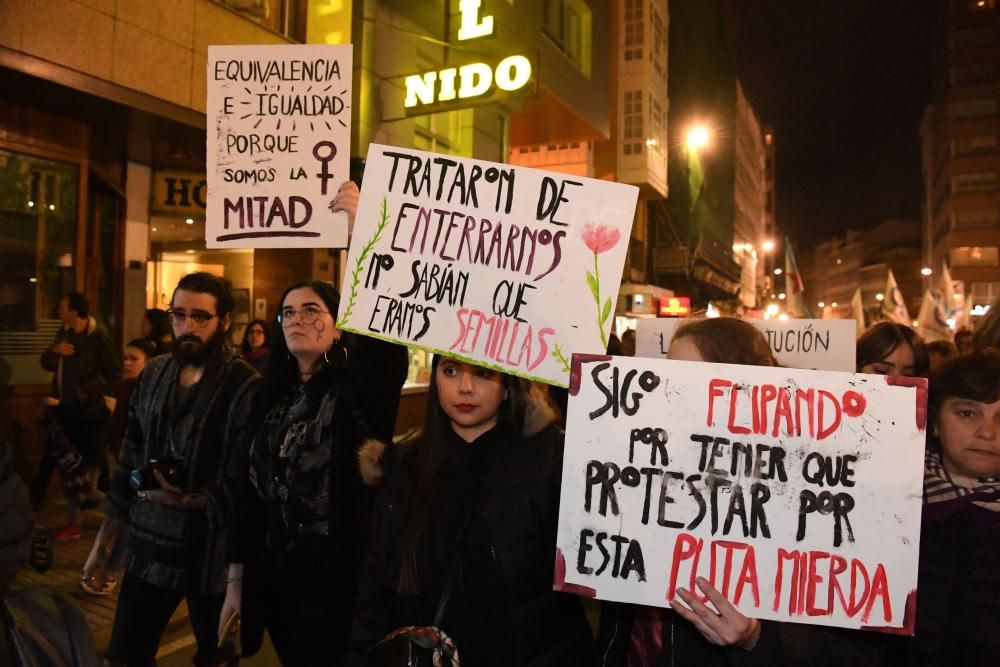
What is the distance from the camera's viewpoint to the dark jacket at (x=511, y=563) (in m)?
2.11

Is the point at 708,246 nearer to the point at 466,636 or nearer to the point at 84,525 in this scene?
the point at 84,525

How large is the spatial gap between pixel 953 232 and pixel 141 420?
85633 mm

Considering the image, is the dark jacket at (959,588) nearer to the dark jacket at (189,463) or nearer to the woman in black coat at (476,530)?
the woman in black coat at (476,530)

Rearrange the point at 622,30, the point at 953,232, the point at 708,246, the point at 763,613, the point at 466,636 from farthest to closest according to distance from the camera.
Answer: the point at 953,232 → the point at 708,246 → the point at 622,30 → the point at 466,636 → the point at 763,613

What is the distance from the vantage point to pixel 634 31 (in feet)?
93.8

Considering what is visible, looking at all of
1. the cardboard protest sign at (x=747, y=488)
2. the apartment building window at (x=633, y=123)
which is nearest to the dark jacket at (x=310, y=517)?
the cardboard protest sign at (x=747, y=488)

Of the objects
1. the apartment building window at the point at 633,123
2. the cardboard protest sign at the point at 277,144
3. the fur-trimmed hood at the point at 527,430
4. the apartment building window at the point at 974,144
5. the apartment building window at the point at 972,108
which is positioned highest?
the apartment building window at the point at 972,108

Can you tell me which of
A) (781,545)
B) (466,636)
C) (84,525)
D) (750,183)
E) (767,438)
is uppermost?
(750,183)

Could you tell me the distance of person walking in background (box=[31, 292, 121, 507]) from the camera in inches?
271

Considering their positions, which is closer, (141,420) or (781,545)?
(781,545)

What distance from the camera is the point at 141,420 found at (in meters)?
3.37

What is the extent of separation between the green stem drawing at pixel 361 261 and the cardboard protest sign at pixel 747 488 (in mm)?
913

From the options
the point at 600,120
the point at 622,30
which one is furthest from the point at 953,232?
the point at 600,120

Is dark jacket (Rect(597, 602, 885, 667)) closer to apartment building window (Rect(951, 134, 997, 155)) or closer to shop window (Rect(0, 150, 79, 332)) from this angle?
shop window (Rect(0, 150, 79, 332))
